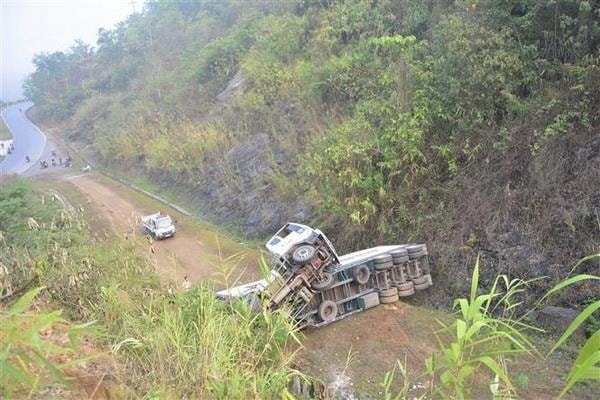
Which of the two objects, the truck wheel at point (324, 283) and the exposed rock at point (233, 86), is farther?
the exposed rock at point (233, 86)

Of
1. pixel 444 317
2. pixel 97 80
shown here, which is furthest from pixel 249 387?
pixel 97 80

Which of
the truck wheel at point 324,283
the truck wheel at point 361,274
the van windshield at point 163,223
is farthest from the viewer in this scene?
the van windshield at point 163,223

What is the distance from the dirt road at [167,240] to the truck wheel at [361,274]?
2299mm

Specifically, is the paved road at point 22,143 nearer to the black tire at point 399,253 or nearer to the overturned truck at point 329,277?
the overturned truck at point 329,277

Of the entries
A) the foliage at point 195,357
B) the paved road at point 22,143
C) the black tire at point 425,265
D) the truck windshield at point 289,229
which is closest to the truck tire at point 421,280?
the black tire at point 425,265

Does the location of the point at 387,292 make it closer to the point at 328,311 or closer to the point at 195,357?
the point at 328,311

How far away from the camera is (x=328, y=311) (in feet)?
29.3

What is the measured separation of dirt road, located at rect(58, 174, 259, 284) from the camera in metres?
12.3

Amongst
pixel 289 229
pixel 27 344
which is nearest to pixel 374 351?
pixel 289 229

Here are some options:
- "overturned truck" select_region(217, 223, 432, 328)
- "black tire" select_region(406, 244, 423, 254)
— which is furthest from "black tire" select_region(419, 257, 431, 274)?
"black tire" select_region(406, 244, 423, 254)

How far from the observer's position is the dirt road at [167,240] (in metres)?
12.3

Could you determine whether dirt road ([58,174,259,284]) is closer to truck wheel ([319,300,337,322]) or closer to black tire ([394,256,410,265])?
truck wheel ([319,300,337,322])

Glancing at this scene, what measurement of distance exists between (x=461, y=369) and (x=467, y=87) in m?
9.92

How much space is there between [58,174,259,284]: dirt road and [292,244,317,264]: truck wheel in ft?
3.23
